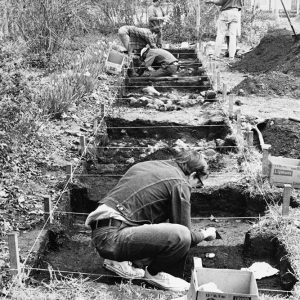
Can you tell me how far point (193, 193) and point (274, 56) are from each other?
7412mm

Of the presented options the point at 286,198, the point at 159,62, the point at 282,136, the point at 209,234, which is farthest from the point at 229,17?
the point at 209,234

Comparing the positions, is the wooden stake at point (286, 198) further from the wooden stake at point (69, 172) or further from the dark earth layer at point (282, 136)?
the wooden stake at point (69, 172)

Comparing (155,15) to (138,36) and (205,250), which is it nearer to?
(138,36)

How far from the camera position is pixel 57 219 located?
459 centimetres

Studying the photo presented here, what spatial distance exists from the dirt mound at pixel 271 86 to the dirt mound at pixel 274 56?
646 mm

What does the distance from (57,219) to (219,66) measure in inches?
322

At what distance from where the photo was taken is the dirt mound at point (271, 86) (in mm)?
9219

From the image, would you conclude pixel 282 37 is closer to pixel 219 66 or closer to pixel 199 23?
pixel 219 66

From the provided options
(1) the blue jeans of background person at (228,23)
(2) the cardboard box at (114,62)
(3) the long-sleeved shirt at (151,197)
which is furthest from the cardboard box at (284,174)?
(1) the blue jeans of background person at (228,23)

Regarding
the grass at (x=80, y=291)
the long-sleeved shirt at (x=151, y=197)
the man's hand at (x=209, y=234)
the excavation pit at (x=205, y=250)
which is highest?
the long-sleeved shirt at (x=151, y=197)

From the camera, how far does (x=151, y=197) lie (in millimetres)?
3611

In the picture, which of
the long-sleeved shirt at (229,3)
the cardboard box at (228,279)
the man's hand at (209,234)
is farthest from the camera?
the long-sleeved shirt at (229,3)

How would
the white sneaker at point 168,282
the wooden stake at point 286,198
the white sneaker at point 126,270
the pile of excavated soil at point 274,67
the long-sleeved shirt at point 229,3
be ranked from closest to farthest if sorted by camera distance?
the white sneaker at point 168,282
the white sneaker at point 126,270
the wooden stake at point 286,198
the pile of excavated soil at point 274,67
the long-sleeved shirt at point 229,3

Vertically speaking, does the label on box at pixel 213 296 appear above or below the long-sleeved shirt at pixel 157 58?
above
